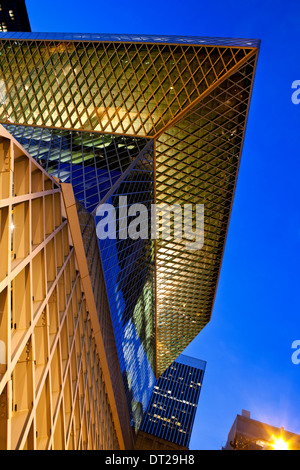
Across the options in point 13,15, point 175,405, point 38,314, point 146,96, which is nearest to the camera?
point 38,314

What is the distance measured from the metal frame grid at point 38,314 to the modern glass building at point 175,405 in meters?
109

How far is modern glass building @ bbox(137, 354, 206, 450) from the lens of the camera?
129 meters

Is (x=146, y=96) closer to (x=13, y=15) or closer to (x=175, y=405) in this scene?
(x=13, y=15)

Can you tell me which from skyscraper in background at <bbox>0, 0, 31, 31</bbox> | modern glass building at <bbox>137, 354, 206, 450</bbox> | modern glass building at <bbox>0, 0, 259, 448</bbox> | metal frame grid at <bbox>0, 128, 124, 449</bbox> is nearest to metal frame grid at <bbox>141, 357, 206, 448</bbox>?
modern glass building at <bbox>137, 354, 206, 450</bbox>

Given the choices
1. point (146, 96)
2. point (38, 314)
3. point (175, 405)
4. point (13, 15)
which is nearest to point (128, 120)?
point (146, 96)

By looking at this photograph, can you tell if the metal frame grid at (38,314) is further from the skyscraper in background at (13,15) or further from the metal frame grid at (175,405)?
the skyscraper in background at (13,15)

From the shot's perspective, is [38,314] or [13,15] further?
[13,15]

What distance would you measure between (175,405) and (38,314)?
482ft

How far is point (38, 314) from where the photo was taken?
40.9 feet

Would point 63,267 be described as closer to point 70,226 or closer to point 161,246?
point 70,226

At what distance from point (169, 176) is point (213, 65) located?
51.6ft

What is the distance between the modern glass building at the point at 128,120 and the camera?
3516 centimetres

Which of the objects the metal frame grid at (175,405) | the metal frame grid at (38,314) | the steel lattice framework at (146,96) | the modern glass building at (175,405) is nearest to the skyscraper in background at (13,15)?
the steel lattice framework at (146,96)

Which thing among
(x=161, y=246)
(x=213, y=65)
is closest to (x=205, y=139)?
(x=213, y=65)
